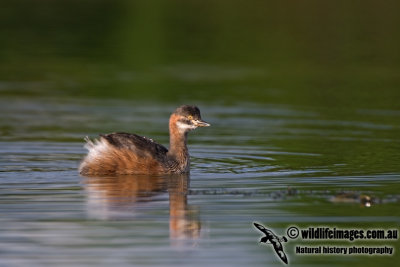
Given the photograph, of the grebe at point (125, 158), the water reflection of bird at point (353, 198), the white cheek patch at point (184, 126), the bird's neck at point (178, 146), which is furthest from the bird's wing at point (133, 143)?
the water reflection of bird at point (353, 198)

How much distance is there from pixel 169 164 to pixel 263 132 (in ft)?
14.5

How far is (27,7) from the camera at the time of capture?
46.4 m

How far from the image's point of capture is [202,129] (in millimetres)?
21094

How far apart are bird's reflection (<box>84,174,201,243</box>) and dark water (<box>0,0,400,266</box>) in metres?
0.03

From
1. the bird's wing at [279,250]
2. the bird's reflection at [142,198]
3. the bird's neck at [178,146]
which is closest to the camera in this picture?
the bird's wing at [279,250]

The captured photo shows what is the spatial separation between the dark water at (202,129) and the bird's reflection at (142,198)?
27 mm

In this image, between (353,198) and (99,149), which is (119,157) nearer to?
(99,149)

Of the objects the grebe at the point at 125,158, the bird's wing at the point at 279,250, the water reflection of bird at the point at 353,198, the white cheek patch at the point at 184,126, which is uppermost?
the white cheek patch at the point at 184,126

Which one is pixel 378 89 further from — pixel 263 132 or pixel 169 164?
pixel 169 164

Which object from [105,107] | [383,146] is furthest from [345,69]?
[383,146]

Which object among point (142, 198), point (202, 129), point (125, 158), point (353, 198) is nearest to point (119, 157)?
point (125, 158)

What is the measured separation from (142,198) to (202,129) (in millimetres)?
7397

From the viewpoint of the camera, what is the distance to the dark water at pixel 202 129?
11.7 m

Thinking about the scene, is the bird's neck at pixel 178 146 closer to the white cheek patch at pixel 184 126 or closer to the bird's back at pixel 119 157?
the white cheek patch at pixel 184 126
